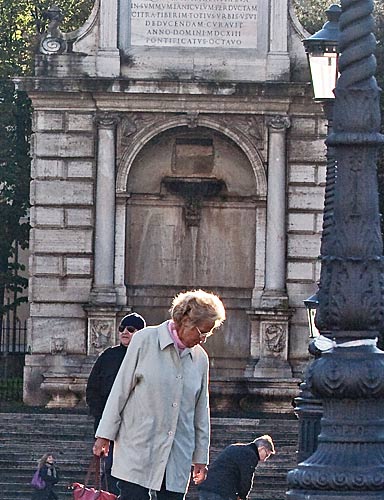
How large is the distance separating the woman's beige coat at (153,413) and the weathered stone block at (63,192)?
17948 millimetres

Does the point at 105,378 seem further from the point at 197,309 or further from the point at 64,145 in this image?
the point at 64,145

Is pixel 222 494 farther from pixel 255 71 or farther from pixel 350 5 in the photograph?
pixel 255 71

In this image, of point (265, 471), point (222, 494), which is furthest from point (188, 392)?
point (265, 471)

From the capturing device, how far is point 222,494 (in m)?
17.1

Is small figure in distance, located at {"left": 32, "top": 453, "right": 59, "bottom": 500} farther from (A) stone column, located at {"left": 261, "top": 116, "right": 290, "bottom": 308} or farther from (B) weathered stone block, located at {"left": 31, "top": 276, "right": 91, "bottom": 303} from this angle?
(A) stone column, located at {"left": 261, "top": 116, "right": 290, "bottom": 308}

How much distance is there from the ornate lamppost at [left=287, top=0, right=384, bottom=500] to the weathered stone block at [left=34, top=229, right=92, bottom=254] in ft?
60.1

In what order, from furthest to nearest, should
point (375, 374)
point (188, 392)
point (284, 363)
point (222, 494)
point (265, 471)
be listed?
point (284, 363) → point (265, 471) → point (222, 494) → point (188, 392) → point (375, 374)

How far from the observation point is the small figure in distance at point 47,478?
2277 centimetres

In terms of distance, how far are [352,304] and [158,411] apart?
135 cm

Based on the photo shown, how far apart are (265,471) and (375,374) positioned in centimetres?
A: 1442

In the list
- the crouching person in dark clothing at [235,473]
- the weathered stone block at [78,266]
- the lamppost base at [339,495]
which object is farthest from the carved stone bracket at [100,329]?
the lamppost base at [339,495]

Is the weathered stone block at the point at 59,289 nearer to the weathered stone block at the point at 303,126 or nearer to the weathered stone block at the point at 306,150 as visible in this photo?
the weathered stone block at the point at 306,150

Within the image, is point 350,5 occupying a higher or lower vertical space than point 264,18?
lower

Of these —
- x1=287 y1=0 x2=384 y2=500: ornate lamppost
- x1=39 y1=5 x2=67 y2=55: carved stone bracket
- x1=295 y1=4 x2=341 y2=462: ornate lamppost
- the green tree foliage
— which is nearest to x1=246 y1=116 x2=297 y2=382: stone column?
x1=39 y1=5 x2=67 y2=55: carved stone bracket
